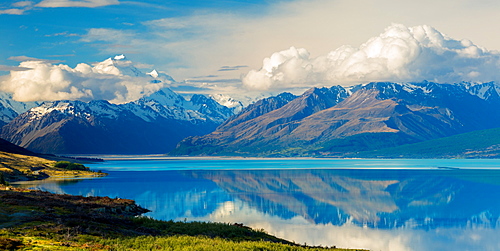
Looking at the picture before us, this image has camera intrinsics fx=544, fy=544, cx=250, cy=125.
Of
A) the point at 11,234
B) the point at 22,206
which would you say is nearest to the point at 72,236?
the point at 11,234

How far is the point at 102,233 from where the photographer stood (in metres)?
46.6

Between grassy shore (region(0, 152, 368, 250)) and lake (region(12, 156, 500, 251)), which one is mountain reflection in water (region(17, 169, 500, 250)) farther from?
grassy shore (region(0, 152, 368, 250))

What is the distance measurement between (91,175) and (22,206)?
13901 cm

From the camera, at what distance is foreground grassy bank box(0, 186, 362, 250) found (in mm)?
39375

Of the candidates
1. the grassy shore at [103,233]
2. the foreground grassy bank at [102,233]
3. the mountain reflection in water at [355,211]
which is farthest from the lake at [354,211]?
the foreground grassy bank at [102,233]

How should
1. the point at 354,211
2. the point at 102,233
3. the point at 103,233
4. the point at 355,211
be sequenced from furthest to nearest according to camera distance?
1. the point at 355,211
2. the point at 354,211
3. the point at 103,233
4. the point at 102,233

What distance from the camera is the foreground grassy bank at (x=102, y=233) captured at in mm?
39375

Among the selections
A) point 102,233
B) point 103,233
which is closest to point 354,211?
point 103,233

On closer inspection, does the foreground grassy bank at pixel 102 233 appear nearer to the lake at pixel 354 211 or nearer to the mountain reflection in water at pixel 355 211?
the lake at pixel 354 211

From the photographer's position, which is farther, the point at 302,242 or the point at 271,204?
the point at 271,204

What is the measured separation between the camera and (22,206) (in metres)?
58.9

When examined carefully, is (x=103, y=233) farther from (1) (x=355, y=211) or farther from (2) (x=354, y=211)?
(1) (x=355, y=211)

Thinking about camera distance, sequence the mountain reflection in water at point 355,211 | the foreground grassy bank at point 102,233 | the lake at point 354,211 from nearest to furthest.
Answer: the foreground grassy bank at point 102,233 < the lake at point 354,211 < the mountain reflection in water at point 355,211

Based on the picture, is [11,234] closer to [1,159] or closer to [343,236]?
[343,236]
